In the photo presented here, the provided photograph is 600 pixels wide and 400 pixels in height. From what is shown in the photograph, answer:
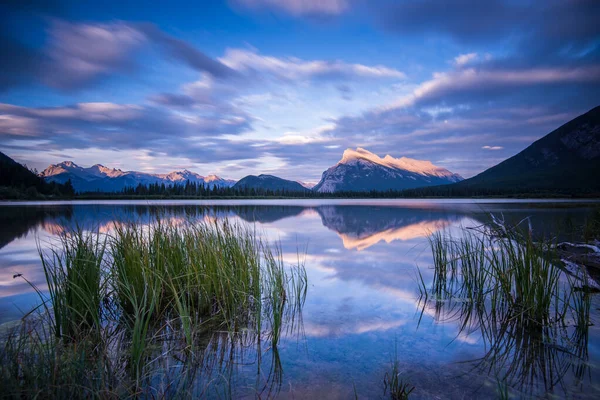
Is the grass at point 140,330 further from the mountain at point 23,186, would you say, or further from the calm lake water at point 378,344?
the mountain at point 23,186

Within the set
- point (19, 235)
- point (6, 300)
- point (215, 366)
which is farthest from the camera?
point (19, 235)

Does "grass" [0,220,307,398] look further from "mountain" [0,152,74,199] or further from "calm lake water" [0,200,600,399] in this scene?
"mountain" [0,152,74,199]

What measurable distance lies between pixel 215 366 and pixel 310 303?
278 cm

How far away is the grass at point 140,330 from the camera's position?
106 inches

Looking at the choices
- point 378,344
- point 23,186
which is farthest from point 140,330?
point 23,186

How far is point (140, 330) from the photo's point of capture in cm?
319

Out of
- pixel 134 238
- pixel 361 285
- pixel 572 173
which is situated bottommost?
pixel 361 285

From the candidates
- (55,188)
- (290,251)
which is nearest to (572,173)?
(290,251)

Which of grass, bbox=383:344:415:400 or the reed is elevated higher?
the reed

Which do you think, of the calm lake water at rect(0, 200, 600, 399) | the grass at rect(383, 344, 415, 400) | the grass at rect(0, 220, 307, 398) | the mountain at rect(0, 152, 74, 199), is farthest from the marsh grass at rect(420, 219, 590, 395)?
the mountain at rect(0, 152, 74, 199)

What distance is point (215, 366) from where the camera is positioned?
12.0 feet

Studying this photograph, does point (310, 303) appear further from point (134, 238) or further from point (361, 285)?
point (134, 238)

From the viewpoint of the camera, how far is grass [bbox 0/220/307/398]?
106 inches

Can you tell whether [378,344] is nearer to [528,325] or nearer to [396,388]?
[396,388]
